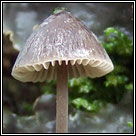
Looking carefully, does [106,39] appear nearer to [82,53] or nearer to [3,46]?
[3,46]

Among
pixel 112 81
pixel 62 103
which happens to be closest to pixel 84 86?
pixel 112 81

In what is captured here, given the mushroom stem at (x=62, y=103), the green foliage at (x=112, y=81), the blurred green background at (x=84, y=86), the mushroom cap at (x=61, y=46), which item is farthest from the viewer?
the green foliage at (x=112, y=81)

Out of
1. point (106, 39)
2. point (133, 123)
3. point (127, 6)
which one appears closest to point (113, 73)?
point (106, 39)

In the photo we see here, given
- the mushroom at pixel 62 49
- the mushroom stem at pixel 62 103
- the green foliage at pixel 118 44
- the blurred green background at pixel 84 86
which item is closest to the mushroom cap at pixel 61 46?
the mushroom at pixel 62 49

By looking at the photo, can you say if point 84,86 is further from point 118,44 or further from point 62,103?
point 62,103

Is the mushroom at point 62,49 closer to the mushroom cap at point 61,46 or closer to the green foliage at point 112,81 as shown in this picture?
the mushroom cap at point 61,46

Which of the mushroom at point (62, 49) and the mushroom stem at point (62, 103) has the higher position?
the mushroom at point (62, 49)
